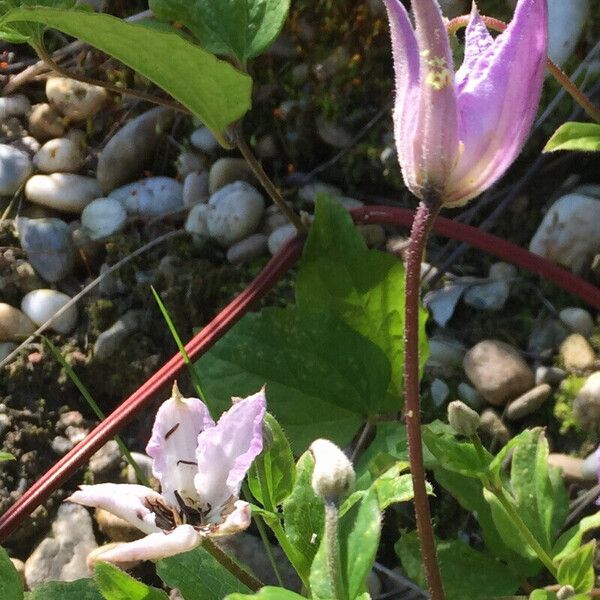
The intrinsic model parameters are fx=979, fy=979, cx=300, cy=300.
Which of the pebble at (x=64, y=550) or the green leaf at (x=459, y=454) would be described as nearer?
the green leaf at (x=459, y=454)

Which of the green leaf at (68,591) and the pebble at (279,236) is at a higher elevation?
the pebble at (279,236)

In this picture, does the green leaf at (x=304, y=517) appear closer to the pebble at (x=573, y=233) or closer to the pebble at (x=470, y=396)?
the pebble at (x=470, y=396)

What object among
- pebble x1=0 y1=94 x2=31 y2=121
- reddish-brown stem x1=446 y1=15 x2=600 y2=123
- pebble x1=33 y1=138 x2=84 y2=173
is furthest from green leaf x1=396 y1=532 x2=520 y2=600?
pebble x1=0 y1=94 x2=31 y2=121

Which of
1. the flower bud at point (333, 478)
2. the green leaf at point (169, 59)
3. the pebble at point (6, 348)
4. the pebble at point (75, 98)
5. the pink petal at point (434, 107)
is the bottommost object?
the pebble at point (6, 348)

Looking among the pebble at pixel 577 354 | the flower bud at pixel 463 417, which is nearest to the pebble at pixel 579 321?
the pebble at pixel 577 354

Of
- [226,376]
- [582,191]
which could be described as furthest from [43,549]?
[582,191]
